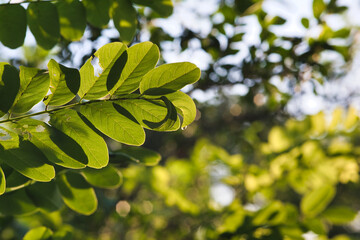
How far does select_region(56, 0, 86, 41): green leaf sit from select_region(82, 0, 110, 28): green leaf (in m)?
0.01

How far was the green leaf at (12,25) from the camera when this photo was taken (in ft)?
2.10

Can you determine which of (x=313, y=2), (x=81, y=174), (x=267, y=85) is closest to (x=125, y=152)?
A: (x=81, y=174)

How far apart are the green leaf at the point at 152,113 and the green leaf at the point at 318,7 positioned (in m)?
0.74

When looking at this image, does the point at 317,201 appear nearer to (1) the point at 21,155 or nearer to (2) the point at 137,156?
(2) the point at 137,156

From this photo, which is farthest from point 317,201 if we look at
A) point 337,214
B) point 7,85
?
point 7,85

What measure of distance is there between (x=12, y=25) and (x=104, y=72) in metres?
0.27

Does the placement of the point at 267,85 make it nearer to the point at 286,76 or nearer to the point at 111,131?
the point at 286,76

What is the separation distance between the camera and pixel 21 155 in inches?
19.0

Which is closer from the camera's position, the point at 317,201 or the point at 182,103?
the point at 182,103

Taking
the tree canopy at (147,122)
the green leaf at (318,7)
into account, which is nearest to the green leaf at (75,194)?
the tree canopy at (147,122)

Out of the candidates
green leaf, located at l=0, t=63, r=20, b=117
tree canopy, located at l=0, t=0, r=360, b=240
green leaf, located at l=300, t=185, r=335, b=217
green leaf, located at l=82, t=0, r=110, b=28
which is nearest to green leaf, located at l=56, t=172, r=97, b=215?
tree canopy, located at l=0, t=0, r=360, b=240

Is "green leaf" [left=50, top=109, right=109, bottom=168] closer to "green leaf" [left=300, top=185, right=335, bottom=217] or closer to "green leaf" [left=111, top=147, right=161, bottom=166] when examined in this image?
"green leaf" [left=111, top=147, right=161, bottom=166]

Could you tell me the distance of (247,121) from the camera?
164cm

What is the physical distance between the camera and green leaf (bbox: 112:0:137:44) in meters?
0.72
